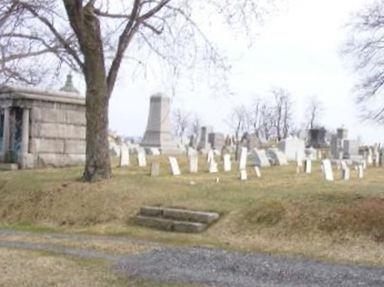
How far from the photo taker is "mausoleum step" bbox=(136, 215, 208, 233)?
45.8ft

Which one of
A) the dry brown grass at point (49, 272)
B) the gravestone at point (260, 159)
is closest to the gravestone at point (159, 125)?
the gravestone at point (260, 159)

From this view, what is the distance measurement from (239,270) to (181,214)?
4.96 m

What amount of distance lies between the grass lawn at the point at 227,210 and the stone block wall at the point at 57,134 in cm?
298

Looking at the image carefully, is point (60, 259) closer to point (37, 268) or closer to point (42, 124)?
point (37, 268)

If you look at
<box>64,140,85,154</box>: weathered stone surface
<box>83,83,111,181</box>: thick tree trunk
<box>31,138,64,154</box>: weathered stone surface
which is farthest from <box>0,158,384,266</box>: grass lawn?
<box>64,140,85,154</box>: weathered stone surface

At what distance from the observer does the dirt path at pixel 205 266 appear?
913 centimetres

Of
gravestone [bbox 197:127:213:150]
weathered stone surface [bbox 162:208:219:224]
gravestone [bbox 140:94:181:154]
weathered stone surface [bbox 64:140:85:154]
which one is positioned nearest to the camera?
weathered stone surface [bbox 162:208:219:224]

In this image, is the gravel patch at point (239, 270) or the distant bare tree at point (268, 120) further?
the distant bare tree at point (268, 120)

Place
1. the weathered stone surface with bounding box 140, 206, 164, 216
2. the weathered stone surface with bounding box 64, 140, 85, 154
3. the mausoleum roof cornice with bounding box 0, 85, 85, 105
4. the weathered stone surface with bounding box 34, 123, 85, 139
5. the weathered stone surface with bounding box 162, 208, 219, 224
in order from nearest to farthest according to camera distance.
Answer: the weathered stone surface with bounding box 162, 208, 219, 224 < the weathered stone surface with bounding box 140, 206, 164, 216 < the mausoleum roof cornice with bounding box 0, 85, 85, 105 < the weathered stone surface with bounding box 34, 123, 85, 139 < the weathered stone surface with bounding box 64, 140, 85, 154

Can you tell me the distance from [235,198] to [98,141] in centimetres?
464

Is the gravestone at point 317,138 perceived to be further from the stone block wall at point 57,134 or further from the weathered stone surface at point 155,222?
the weathered stone surface at point 155,222

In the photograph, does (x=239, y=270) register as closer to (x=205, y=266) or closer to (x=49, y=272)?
(x=205, y=266)

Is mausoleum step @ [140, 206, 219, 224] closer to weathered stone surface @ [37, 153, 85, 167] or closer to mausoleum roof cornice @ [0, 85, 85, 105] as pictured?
weathered stone surface @ [37, 153, 85, 167]

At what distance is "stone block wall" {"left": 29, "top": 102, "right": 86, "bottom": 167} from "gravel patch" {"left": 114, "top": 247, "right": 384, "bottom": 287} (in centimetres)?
1354
